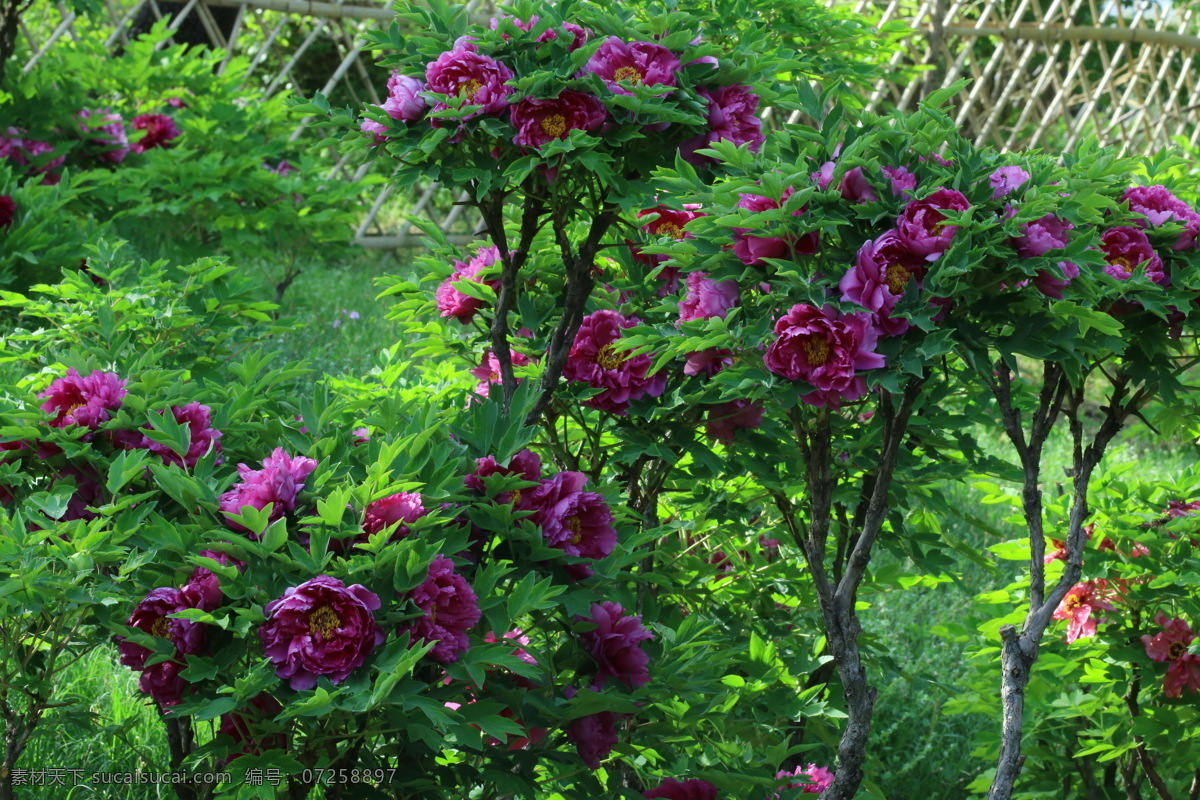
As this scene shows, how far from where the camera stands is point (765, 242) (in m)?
1.52

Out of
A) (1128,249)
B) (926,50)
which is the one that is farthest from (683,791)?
(926,50)

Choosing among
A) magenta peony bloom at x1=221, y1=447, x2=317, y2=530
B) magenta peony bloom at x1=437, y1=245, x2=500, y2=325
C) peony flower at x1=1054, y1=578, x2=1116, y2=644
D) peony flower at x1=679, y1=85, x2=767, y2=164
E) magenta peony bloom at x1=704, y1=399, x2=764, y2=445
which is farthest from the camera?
peony flower at x1=1054, y1=578, x2=1116, y2=644

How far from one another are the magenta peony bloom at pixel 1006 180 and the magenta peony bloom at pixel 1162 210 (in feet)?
0.84

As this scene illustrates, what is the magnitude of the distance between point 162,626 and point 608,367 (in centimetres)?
85

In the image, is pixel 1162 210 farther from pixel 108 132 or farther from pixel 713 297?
pixel 108 132

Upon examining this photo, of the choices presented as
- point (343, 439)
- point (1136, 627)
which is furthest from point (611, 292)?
point (1136, 627)

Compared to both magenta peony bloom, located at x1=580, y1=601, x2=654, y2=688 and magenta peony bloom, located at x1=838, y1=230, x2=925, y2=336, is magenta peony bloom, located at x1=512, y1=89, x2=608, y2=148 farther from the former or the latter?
magenta peony bloom, located at x1=580, y1=601, x2=654, y2=688

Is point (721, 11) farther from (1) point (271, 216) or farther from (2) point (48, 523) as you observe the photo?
(1) point (271, 216)

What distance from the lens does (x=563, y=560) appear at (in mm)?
1524

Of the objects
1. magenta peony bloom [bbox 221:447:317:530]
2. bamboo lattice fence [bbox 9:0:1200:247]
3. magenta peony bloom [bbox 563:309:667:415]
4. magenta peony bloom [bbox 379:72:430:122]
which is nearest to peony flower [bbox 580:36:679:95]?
magenta peony bloom [bbox 379:72:430:122]

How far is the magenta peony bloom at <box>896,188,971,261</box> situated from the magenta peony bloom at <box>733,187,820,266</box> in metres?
0.12

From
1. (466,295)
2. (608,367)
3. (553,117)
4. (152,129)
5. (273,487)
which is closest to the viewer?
(273,487)

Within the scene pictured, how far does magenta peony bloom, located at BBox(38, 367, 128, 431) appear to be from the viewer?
1623 mm

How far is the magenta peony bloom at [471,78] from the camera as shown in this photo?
1.77 meters
